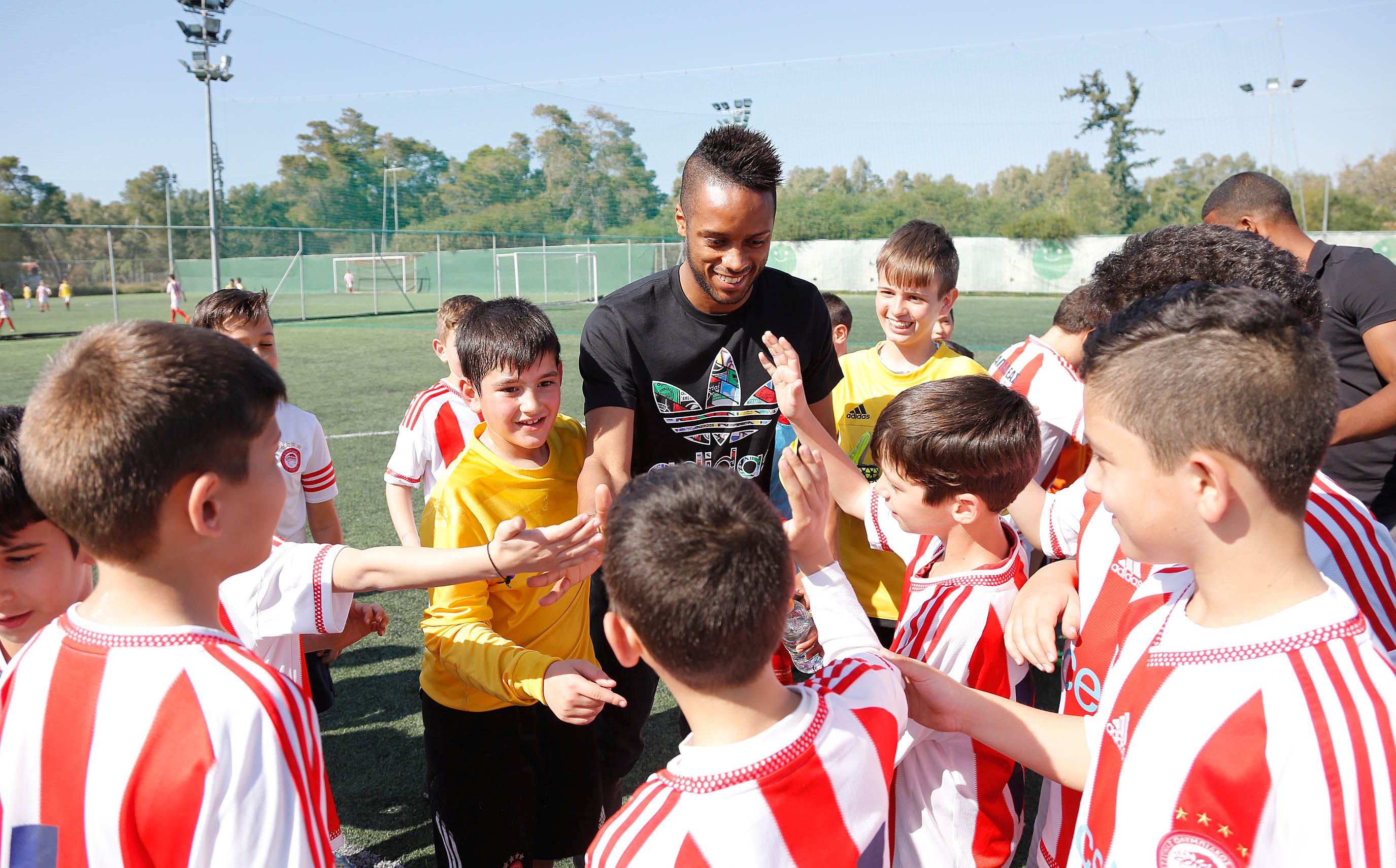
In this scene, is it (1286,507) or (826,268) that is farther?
(826,268)

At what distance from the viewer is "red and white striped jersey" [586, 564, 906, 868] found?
4.11ft

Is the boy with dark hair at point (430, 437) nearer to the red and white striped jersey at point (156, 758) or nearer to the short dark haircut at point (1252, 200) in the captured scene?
the red and white striped jersey at point (156, 758)

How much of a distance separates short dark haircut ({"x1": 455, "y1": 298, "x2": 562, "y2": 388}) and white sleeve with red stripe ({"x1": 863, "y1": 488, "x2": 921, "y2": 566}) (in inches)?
43.7

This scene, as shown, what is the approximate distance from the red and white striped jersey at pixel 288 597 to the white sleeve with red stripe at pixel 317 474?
166 cm

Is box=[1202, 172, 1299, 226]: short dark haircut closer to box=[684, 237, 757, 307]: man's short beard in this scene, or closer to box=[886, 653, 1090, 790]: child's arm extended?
box=[684, 237, 757, 307]: man's short beard

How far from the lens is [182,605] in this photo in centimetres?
137

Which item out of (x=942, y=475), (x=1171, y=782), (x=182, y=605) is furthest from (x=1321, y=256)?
(x=182, y=605)

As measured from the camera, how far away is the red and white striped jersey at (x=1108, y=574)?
158 cm

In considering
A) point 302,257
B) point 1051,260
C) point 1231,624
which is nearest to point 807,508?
point 1231,624

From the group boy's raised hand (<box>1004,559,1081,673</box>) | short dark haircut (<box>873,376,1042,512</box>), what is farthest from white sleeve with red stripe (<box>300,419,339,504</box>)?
boy's raised hand (<box>1004,559,1081,673</box>)

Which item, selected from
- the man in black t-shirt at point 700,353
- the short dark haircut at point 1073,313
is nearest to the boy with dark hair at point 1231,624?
the man in black t-shirt at point 700,353

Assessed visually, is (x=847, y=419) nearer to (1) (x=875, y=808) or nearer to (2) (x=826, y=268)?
(1) (x=875, y=808)

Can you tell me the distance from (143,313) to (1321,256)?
1174 inches

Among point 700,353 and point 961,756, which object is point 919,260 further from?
point 961,756
